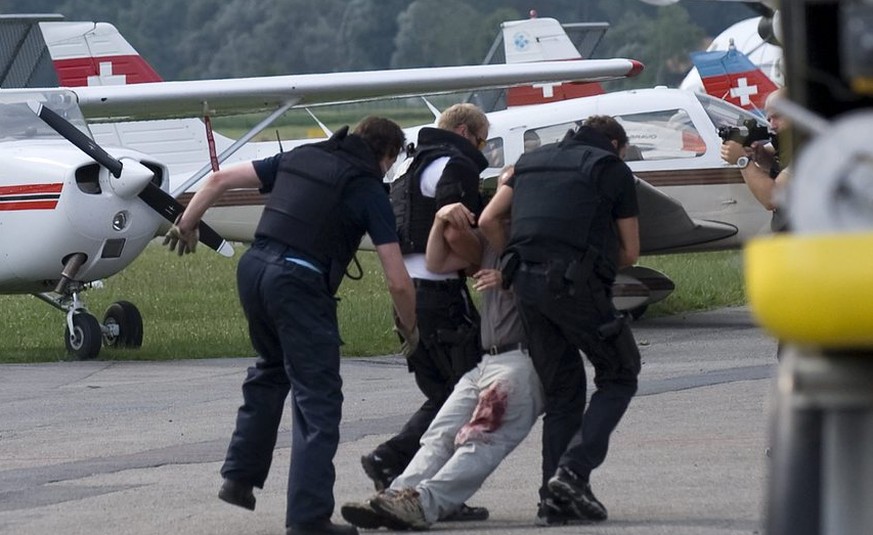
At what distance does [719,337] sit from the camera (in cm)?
1445

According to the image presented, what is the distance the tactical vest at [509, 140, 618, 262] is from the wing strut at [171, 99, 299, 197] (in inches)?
356

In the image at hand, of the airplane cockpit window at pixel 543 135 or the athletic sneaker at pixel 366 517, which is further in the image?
the airplane cockpit window at pixel 543 135

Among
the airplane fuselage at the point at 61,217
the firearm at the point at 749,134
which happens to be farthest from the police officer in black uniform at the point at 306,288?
the airplane fuselage at the point at 61,217

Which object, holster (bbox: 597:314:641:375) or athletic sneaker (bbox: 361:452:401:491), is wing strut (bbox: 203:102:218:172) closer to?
athletic sneaker (bbox: 361:452:401:491)

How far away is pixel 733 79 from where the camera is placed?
22.8 m

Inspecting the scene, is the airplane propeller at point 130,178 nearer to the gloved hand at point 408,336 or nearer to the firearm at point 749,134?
the firearm at point 749,134

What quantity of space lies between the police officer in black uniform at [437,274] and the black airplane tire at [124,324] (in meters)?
7.38

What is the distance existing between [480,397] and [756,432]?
2573 millimetres

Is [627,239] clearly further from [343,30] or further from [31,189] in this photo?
[343,30]

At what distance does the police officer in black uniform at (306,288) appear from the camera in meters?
6.19

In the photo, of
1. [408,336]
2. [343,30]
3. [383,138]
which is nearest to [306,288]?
[408,336]

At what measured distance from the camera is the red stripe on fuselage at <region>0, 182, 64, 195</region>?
13812 millimetres

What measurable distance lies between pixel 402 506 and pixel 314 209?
1.13 m

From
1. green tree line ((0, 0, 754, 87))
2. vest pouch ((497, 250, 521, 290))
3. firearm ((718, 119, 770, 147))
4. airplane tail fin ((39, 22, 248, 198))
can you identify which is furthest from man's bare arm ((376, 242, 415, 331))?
green tree line ((0, 0, 754, 87))
